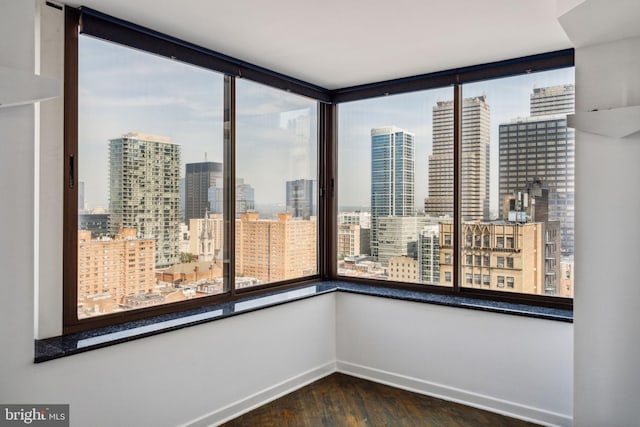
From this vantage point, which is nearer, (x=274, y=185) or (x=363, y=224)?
(x=274, y=185)

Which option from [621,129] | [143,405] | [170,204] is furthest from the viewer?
[170,204]

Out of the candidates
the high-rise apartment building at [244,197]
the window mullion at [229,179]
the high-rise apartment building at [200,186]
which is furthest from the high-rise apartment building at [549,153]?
the high-rise apartment building at [200,186]

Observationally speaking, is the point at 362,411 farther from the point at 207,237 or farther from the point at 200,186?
the point at 200,186

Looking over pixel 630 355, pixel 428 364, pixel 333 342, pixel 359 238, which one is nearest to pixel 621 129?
pixel 630 355

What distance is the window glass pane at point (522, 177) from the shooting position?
3389 mm

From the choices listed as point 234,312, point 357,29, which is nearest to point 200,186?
point 234,312

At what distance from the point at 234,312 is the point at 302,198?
1.50 meters

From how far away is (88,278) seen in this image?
2.74m

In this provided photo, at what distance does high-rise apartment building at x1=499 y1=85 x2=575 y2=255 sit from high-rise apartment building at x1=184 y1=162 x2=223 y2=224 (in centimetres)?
222

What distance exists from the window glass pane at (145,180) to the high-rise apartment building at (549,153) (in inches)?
88.6

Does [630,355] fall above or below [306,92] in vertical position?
below

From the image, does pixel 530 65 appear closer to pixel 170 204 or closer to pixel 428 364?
pixel 428 364

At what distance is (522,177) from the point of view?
140 inches

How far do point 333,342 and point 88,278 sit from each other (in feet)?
7.22
